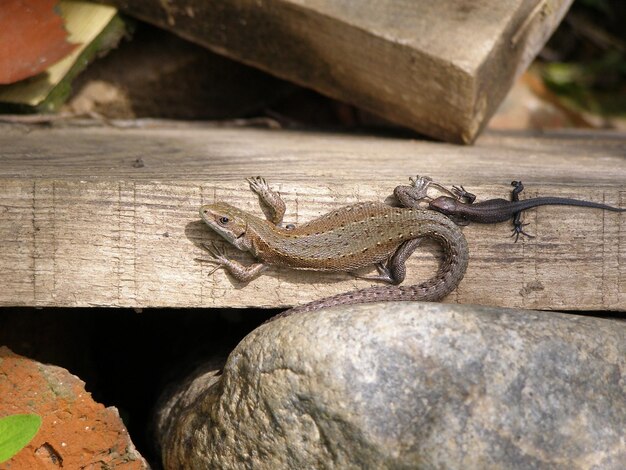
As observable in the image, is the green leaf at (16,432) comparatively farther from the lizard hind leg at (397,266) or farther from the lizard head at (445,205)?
the lizard head at (445,205)

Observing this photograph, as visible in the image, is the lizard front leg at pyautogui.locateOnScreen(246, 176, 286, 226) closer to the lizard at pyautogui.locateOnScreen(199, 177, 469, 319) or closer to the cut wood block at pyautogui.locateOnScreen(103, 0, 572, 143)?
the lizard at pyautogui.locateOnScreen(199, 177, 469, 319)

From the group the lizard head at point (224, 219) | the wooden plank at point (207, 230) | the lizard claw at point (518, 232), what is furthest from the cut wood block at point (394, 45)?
the lizard head at point (224, 219)

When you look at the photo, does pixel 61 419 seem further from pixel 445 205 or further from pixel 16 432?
pixel 445 205

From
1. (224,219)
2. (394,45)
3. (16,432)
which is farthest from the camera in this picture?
(394,45)

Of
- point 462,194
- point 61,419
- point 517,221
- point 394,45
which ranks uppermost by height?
point 394,45

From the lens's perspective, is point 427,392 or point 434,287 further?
→ point 434,287

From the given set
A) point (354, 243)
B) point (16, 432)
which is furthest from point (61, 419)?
point (354, 243)
